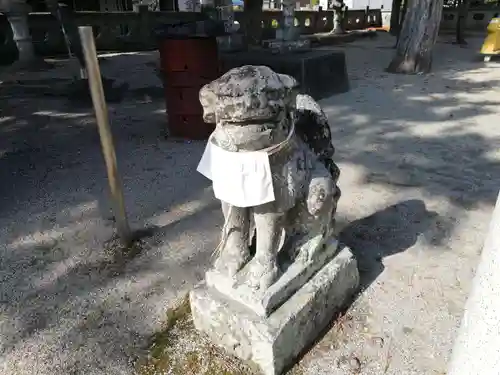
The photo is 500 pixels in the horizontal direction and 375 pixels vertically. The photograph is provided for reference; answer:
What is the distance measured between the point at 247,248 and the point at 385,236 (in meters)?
1.15

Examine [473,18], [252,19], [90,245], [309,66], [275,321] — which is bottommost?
[90,245]

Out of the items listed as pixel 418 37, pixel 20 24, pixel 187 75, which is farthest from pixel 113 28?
pixel 187 75

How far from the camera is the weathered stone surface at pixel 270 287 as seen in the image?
157cm

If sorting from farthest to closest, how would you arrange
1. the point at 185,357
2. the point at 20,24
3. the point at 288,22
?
the point at 20,24 < the point at 288,22 < the point at 185,357

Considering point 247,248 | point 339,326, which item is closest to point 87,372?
point 247,248

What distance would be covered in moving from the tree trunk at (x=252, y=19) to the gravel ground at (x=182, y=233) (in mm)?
5716

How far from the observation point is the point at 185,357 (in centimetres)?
170

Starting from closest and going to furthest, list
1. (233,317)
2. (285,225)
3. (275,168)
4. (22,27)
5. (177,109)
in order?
(275,168)
(233,317)
(285,225)
(177,109)
(22,27)

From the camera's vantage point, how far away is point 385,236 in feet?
8.30

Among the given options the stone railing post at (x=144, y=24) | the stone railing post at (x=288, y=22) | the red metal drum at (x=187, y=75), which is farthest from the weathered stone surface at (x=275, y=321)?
the stone railing post at (x=144, y=24)

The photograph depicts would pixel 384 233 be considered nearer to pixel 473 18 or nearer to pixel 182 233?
pixel 182 233

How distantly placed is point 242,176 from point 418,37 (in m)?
7.10

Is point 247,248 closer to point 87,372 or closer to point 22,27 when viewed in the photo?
point 87,372

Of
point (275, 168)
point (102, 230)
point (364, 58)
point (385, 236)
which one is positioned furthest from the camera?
point (364, 58)
